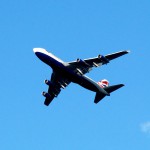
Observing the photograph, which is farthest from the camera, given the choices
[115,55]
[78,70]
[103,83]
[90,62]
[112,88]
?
[103,83]

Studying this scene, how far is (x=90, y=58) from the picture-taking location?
115062 millimetres

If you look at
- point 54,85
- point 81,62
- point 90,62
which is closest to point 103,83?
point 54,85

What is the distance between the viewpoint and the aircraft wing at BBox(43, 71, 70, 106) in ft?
412

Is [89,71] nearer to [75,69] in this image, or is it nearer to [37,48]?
[75,69]

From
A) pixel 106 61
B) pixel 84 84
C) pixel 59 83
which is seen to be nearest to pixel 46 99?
pixel 59 83

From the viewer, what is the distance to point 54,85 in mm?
127500

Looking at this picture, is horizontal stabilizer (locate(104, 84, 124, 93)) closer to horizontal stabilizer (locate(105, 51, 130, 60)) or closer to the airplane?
the airplane

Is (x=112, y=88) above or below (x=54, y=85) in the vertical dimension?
below

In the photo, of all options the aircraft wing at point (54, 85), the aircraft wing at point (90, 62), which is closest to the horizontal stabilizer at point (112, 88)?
the aircraft wing at point (90, 62)

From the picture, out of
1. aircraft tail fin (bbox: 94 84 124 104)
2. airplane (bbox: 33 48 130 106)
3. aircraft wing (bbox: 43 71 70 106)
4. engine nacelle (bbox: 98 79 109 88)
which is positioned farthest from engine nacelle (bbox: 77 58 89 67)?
engine nacelle (bbox: 98 79 109 88)

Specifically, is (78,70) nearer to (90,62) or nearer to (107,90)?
(90,62)

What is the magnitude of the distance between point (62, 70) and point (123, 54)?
14.2m

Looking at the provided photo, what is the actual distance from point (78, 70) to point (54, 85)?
473 inches

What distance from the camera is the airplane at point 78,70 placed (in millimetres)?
114644
